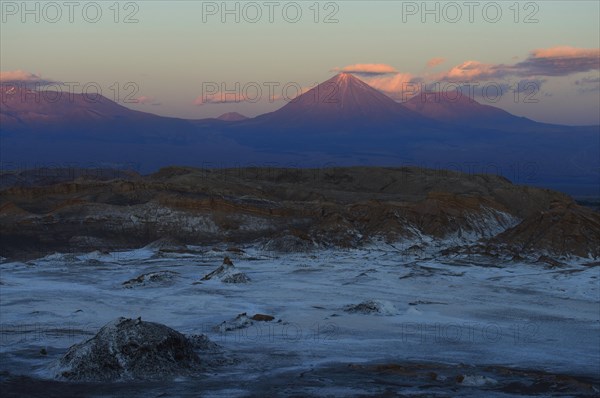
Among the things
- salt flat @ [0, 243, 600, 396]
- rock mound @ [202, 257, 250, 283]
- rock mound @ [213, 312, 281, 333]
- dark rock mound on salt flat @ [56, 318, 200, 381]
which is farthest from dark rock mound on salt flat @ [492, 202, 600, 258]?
dark rock mound on salt flat @ [56, 318, 200, 381]

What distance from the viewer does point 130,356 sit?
60.7 ft

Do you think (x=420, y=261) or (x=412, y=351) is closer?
(x=412, y=351)

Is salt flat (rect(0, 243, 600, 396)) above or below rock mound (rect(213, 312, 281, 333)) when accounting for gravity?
below

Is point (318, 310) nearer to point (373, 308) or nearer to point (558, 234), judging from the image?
point (373, 308)

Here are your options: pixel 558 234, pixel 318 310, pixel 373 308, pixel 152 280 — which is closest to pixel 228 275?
pixel 152 280

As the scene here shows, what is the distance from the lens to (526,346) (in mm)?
21938

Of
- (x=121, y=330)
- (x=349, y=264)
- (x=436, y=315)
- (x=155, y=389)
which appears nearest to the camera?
(x=155, y=389)

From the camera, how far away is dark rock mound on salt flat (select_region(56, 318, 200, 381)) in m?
18.1

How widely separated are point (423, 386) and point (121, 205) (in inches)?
1478

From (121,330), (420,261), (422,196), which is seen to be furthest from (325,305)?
(422,196)

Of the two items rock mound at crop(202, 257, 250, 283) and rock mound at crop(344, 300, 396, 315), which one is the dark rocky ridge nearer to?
rock mound at crop(202, 257, 250, 283)

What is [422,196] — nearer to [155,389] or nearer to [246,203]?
[246,203]

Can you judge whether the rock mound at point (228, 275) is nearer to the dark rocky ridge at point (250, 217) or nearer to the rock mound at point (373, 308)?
the rock mound at point (373, 308)

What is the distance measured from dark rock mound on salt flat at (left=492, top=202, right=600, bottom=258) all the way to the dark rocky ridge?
66 mm
